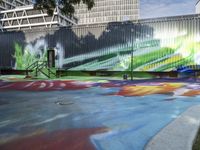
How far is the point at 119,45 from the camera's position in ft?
82.6

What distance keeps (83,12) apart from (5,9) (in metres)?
32.5

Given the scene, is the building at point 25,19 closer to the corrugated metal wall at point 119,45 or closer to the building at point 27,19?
the building at point 27,19

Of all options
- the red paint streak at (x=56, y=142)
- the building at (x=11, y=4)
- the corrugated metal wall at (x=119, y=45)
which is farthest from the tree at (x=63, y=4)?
the building at (x=11, y=4)

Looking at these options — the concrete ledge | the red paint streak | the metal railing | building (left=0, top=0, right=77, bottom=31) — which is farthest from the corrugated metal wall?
building (left=0, top=0, right=77, bottom=31)

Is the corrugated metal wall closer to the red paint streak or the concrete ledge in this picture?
the concrete ledge

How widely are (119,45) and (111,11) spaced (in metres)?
103

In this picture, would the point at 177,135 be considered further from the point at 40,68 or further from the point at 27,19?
the point at 27,19

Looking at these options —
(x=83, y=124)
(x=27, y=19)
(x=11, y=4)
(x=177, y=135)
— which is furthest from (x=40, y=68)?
(x=11, y=4)

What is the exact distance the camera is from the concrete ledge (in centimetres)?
526

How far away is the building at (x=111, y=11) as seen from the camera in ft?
395

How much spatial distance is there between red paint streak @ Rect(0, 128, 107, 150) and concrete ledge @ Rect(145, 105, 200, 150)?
1.23 meters

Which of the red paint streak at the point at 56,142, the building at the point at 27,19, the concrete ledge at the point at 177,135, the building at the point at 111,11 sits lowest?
the red paint streak at the point at 56,142

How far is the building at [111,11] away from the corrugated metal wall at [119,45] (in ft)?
300

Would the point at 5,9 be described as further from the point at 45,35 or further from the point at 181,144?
the point at 181,144
